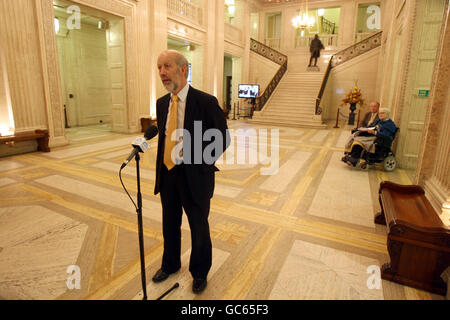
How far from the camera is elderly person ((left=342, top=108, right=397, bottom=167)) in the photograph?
5.28 m

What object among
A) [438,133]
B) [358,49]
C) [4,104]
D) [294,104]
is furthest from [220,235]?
[358,49]

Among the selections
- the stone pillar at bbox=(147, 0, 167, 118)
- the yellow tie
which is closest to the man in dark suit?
A: the yellow tie

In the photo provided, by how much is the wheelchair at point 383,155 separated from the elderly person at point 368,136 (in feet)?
0.24

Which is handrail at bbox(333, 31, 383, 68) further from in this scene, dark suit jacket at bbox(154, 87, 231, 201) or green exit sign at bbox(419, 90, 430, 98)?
dark suit jacket at bbox(154, 87, 231, 201)

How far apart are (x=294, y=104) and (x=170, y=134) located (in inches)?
510

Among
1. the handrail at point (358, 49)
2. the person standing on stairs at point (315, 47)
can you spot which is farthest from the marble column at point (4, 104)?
the handrail at point (358, 49)

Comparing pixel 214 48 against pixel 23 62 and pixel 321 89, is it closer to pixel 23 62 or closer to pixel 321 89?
pixel 321 89

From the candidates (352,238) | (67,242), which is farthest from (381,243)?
(67,242)

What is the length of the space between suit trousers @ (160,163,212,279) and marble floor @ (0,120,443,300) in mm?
223

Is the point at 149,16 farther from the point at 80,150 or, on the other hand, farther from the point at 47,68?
the point at 80,150

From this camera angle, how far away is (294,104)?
14.0 m

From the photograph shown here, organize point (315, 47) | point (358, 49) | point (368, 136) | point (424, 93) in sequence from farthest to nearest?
1. point (315, 47)
2. point (358, 49)
3. point (368, 136)
4. point (424, 93)

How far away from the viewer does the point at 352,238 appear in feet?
9.61

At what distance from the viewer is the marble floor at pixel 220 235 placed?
214 cm
